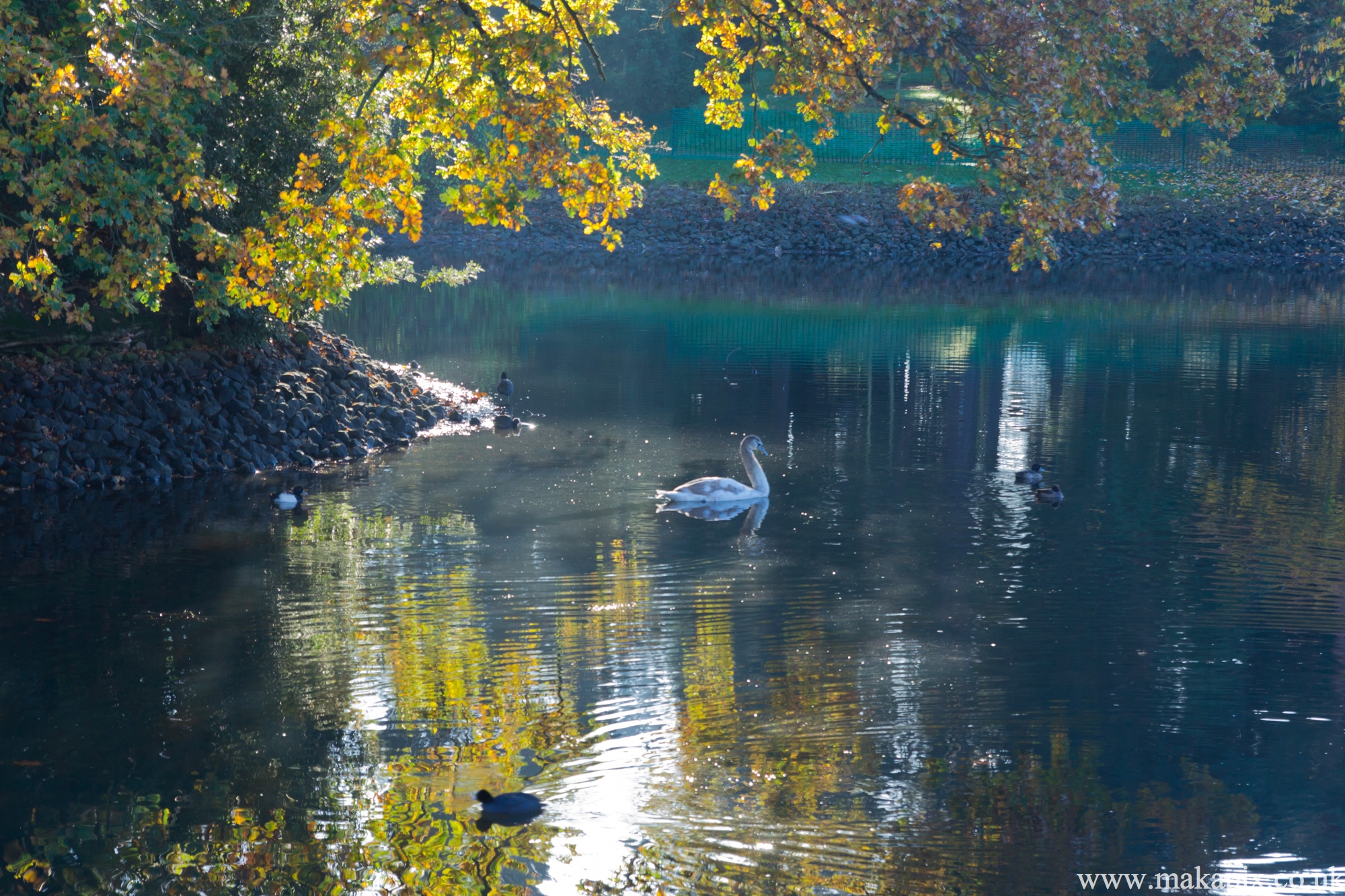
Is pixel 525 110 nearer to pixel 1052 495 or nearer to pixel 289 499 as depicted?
pixel 289 499

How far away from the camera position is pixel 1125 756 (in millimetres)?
10641

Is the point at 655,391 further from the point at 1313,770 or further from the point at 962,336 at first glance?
the point at 1313,770

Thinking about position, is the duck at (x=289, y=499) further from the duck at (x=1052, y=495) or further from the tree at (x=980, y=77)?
the duck at (x=1052, y=495)

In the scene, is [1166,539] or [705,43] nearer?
[705,43]

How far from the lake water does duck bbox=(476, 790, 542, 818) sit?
148mm

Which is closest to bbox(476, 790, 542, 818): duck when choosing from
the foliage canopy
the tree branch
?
the foliage canopy

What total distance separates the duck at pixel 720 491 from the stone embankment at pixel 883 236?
125 ft

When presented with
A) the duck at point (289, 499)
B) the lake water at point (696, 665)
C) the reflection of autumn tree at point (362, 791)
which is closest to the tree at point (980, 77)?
the lake water at point (696, 665)

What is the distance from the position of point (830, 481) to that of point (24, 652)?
1192 cm

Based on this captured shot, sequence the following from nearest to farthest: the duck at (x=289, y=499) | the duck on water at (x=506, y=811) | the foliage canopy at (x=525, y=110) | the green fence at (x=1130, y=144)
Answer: the duck on water at (x=506, y=811) < the foliage canopy at (x=525, y=110) < the duck at (x=289, y=499) < the green fence at (x=1130, y=144)

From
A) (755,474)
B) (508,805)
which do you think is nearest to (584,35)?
(755,474)

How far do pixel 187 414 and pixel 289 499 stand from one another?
360 centimetres

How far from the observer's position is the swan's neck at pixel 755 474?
19.7m

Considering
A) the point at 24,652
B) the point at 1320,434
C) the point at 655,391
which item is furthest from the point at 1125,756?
the point at 655,391
